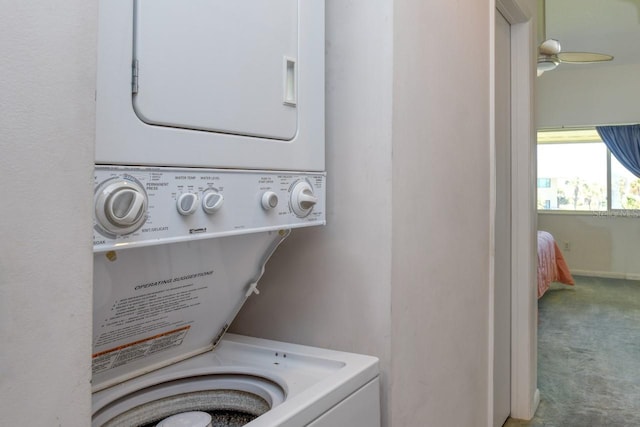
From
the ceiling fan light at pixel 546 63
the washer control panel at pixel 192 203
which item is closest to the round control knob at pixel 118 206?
the washer control panel at pixel 192 203

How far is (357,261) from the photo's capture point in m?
1.36

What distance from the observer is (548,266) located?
5.77 meters

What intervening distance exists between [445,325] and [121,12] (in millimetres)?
1274

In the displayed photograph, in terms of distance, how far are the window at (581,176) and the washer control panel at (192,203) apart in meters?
7.12

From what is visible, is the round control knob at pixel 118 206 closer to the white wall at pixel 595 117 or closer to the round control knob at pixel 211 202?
the round control knob at pixel 211 202

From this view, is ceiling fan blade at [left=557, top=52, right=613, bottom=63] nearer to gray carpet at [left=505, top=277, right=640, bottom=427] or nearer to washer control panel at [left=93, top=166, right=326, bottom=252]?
gray carpet at [left=505, top=277, right=640, bottom=427]

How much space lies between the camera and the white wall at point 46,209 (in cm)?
51

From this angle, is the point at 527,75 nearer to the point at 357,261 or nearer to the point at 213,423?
the point at 357,261

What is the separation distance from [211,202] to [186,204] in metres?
A: 0.06

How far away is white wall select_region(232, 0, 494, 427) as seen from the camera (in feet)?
4.34

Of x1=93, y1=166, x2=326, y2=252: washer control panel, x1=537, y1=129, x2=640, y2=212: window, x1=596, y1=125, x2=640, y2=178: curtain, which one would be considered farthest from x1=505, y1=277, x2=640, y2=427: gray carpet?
x1=93, y1=166, x2=326, y2=252: washer control panel

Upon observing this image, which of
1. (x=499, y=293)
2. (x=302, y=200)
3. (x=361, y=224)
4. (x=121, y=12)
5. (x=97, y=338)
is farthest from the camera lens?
(x=499, y=293)

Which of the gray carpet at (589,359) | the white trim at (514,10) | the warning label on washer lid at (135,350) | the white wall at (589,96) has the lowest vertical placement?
the gray carpet at (589,359)

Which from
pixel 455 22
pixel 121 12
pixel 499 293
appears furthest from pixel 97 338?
pixel 499 293
